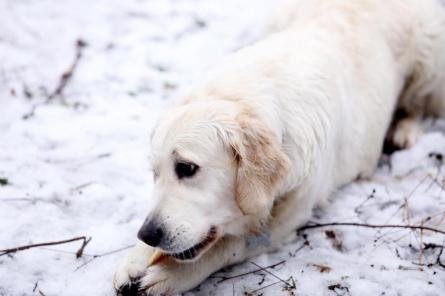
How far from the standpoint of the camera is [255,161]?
8.90 feet

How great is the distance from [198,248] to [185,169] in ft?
1.43

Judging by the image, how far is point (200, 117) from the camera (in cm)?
278

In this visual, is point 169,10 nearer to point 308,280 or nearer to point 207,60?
point 207,60

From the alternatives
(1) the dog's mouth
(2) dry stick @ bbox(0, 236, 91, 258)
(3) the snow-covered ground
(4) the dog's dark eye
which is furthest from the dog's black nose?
(2) dry stick @ bbox(0, 236, 91, 258)

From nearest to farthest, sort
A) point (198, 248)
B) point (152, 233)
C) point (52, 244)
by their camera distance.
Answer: point (152, 233)
point (198, 248)
point (52, 244)

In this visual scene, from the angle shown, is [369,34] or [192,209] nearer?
[192,209]

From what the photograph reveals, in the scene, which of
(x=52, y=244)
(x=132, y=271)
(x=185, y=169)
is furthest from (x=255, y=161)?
(x=52, y=244)

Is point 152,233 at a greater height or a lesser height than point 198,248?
greater

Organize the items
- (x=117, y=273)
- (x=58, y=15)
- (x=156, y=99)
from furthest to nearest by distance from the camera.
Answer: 1. (x=58, y=15)
2. (x=156, y=99)
3. (x=117, y=273)

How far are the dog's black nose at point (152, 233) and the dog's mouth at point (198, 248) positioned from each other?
176 mm

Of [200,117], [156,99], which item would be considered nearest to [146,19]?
[156,99]

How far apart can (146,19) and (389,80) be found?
10.2 ft

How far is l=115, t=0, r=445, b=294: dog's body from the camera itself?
2727 millimetres

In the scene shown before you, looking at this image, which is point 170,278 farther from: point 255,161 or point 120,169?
point 120,169
